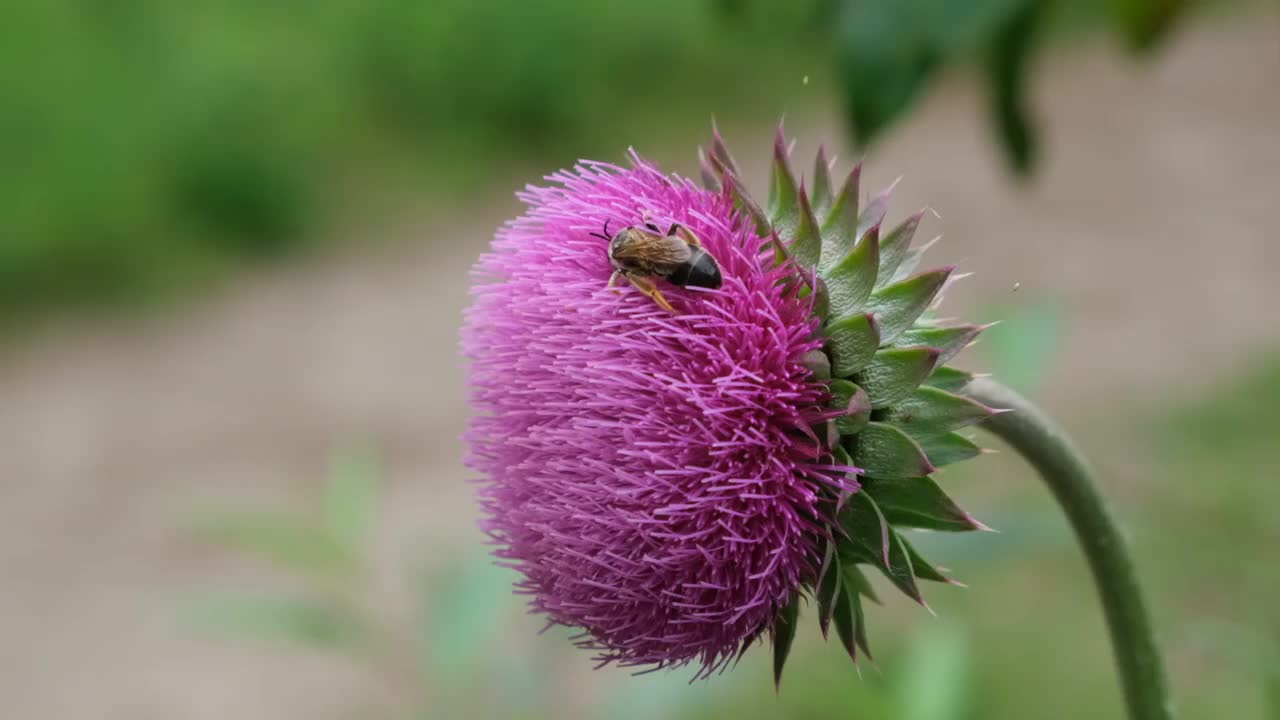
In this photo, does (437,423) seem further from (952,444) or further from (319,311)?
(952,444)

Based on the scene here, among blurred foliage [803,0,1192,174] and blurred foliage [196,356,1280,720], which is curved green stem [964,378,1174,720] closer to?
blurred foliage [196,356,1280,720]

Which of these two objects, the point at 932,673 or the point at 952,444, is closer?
the point at 952,444

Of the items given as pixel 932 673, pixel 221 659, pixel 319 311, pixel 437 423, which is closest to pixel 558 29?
pixel 319 311

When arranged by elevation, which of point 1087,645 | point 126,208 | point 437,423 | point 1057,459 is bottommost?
point 1057,459

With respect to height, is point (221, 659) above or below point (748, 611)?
above

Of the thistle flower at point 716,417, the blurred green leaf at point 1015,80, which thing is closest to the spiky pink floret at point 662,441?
the thistle flower at point 716,417

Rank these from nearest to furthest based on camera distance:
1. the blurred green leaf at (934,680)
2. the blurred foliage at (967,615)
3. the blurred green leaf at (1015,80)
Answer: the blurred green leaf at (1015,80)
the blurred green leaf at (934,680)
the blurred foliage at (967,615)

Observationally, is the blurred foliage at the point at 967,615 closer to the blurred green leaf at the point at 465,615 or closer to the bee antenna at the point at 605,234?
the blurred green leaf at the point at 465,615

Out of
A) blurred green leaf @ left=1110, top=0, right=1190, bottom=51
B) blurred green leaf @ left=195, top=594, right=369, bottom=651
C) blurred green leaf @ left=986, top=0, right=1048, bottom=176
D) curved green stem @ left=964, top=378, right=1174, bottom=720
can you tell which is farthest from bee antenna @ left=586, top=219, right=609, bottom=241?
blurred green leaf @ left=195, top=594, right=369, bottom=651
